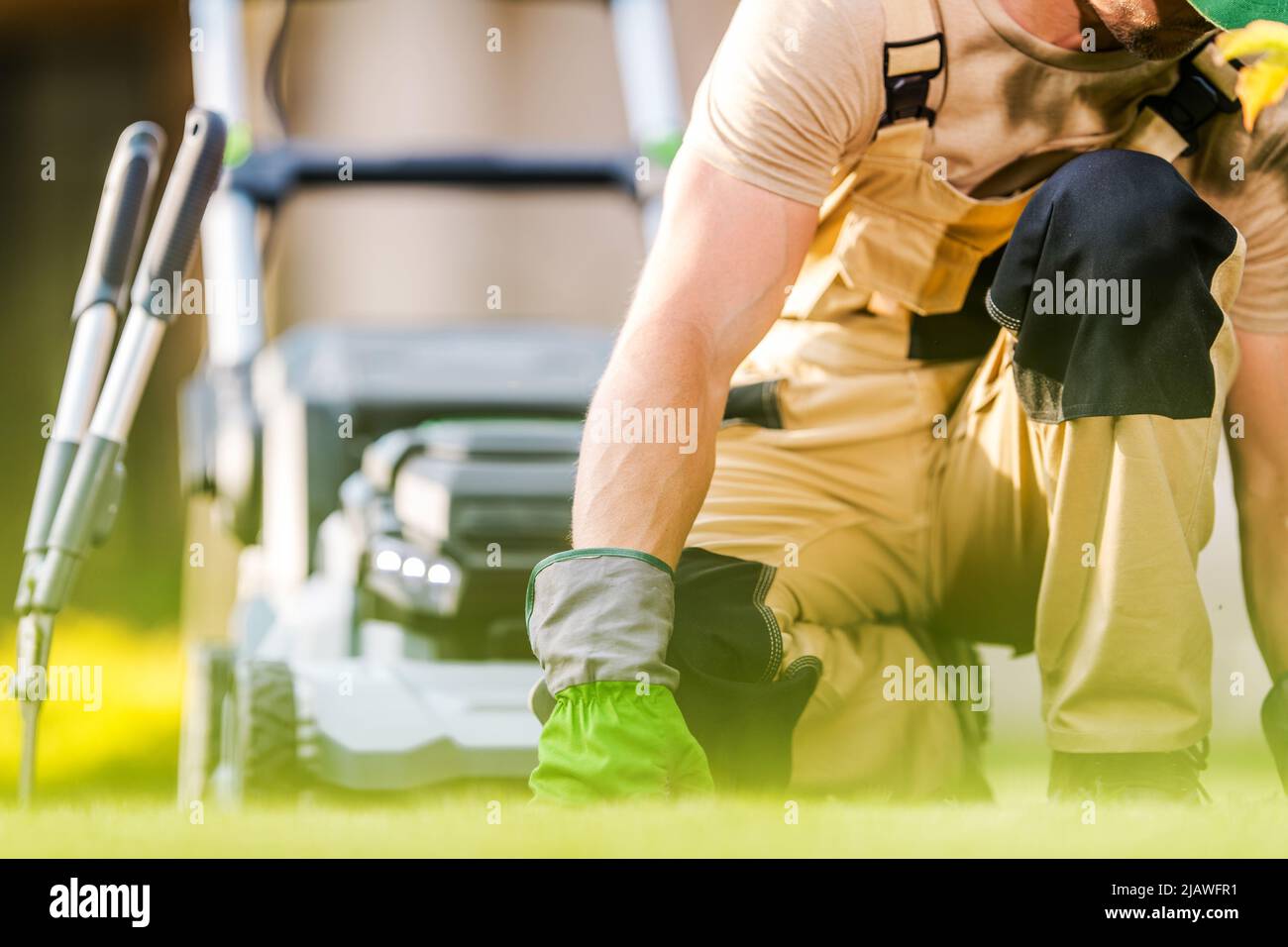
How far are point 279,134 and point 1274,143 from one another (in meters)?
1.23

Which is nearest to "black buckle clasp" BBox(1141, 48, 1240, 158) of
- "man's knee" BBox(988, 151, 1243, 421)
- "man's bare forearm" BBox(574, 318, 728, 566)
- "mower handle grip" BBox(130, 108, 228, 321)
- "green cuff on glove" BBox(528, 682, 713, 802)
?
"man's knee" BBox(988, 151, 1243, 421)

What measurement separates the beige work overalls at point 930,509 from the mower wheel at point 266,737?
0.48 m

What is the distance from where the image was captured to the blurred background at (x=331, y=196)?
1564 millimetres

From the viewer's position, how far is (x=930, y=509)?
126 centimetres

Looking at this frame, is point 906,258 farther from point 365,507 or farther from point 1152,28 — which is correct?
point 365,507

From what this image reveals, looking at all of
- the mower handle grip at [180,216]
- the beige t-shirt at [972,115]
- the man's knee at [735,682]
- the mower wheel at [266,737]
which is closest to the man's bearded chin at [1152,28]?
the beige t-shirt at [972,115]

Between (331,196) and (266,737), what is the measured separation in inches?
30.8

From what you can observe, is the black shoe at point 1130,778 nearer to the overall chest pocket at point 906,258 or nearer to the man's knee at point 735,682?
the man's knee at point 735,682

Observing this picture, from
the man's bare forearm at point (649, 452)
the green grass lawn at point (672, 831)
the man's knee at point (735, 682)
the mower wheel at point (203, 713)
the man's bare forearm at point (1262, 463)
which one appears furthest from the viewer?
the mower wheel at point (203, 713)

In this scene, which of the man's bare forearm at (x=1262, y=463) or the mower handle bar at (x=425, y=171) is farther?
the mower handle bar at (x=425, y=171)

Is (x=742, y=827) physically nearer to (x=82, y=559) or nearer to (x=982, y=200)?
(x=982, y=200)

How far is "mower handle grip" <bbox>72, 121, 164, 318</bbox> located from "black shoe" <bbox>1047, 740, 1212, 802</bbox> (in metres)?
0.92

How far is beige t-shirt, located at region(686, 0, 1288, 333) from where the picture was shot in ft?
3.32

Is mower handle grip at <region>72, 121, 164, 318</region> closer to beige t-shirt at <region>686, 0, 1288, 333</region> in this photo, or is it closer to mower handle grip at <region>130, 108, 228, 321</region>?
mower handle grip at <region>130, 108, 228, 321</region>
